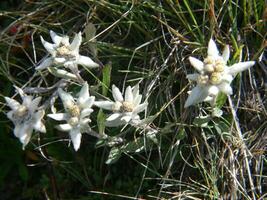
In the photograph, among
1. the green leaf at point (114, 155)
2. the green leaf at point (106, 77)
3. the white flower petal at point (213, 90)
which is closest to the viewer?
the white flower petal at point (213, 90)

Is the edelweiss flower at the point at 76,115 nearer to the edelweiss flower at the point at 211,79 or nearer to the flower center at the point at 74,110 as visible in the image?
the flower center at the point at 74,110

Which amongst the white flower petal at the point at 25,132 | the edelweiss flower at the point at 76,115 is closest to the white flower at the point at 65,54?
the edelweiss flower at the point at 76,115

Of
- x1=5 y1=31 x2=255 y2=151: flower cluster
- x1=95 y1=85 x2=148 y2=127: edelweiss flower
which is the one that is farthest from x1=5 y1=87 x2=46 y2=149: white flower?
x1=95 y1=85 x2=148 y2=127: edelweiss flower

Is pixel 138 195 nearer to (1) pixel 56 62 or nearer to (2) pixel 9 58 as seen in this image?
(1) pixel 56 62

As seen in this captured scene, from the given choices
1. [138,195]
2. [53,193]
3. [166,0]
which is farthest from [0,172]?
[166,0]

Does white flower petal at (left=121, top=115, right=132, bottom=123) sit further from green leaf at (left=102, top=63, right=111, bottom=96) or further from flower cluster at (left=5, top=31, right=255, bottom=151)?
green leaf at (left=102, top=63, right=111, bottom=96)

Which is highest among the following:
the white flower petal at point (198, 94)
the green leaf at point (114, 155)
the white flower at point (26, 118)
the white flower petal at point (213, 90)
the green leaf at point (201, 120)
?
the white flower petal at point (213, 90)

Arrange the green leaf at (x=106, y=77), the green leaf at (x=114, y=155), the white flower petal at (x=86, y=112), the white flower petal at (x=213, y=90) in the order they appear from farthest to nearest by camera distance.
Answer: the green leaf at (x=114, y=155) < the green leaf at (x=106, y=77) < the white flower petal at (x=86, y=112) < the white flower petal at (x=213, y=90)

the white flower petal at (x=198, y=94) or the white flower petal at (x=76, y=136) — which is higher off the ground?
the white flower petal at (x=198, y=94)
